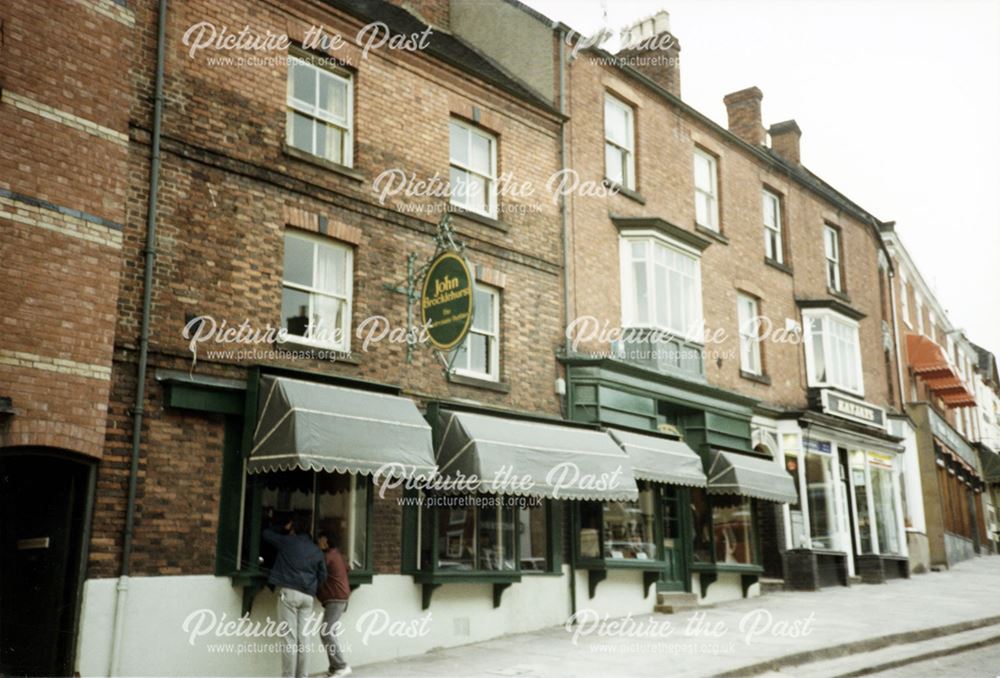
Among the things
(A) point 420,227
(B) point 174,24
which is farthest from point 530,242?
(B) point 174,24

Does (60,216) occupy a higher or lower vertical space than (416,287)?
lower

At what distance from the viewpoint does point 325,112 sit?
14109 millimetres

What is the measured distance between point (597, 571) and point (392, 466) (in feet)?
17.9

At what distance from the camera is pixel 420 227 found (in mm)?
14773

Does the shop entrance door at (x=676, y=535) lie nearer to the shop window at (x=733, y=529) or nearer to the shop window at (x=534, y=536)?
the shop window at (x=733, y=529)

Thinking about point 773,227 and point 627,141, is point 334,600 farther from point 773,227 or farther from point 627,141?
point 773,227

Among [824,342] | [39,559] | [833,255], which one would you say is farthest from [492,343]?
[833,255]

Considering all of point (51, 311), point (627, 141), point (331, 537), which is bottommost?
point (331, 537)

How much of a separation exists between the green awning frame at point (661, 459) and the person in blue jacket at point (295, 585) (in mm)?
6309

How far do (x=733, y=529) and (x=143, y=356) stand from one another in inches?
511

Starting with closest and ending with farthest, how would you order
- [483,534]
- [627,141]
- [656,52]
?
[483,534]
[627,141]
[656,52]

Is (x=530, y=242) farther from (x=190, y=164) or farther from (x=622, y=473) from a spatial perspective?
(x=190, y=164)

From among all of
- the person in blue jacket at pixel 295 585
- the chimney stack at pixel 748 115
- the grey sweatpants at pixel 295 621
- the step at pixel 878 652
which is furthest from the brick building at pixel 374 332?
the chimney stack at pixel 748 115

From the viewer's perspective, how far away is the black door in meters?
10.3
